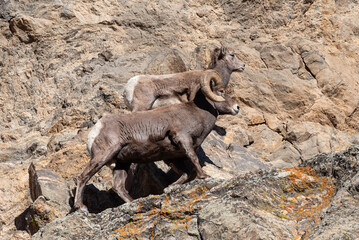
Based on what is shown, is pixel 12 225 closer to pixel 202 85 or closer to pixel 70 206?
pixel 70 206

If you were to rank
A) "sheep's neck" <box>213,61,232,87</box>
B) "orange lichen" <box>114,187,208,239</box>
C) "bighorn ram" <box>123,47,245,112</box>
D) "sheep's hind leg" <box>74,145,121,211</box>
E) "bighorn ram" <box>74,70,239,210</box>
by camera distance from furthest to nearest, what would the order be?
"sheep's neck" <box>213,61,232,87</box> < "bighorn ram" <box>123,47,245,112</box> < "bighorn ram" <box>74,70,239,210</box> < "sheep's hind leg" <box>74,145,121,211</box> < "orange lichen" <box>114,187,208,239</box>

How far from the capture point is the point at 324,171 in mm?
9203

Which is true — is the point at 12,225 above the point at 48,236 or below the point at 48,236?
below

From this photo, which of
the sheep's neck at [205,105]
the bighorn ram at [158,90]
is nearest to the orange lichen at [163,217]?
the sheep's neck at [205,105]

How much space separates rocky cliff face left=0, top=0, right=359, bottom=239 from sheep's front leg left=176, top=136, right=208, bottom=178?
43.2 inches

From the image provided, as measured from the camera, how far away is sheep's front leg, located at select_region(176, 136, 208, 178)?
34.7 feet

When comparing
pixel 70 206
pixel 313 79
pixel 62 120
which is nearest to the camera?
pixel 70 206

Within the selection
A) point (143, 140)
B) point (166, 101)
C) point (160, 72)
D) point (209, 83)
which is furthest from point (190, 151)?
point (160, 72)

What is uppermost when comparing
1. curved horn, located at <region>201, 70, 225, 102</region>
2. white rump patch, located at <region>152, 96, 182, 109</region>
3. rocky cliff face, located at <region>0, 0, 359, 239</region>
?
curved horn, located at <region>201, 70, 225, 102</region>

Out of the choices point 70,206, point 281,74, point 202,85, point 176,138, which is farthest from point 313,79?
point 70,206

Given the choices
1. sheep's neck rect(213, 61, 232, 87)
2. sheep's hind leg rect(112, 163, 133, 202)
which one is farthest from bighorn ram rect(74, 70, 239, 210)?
sheep's neck rect(213, 61, 232, 87)

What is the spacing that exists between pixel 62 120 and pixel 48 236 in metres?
6.61

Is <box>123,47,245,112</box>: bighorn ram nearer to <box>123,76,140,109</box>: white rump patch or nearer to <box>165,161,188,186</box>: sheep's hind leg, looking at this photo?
<box>123,76,140,109</box>: white rump patch

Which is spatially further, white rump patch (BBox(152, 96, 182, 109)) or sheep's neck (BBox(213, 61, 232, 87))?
sheep's neck (BBox(213, 61, 232, 87))
